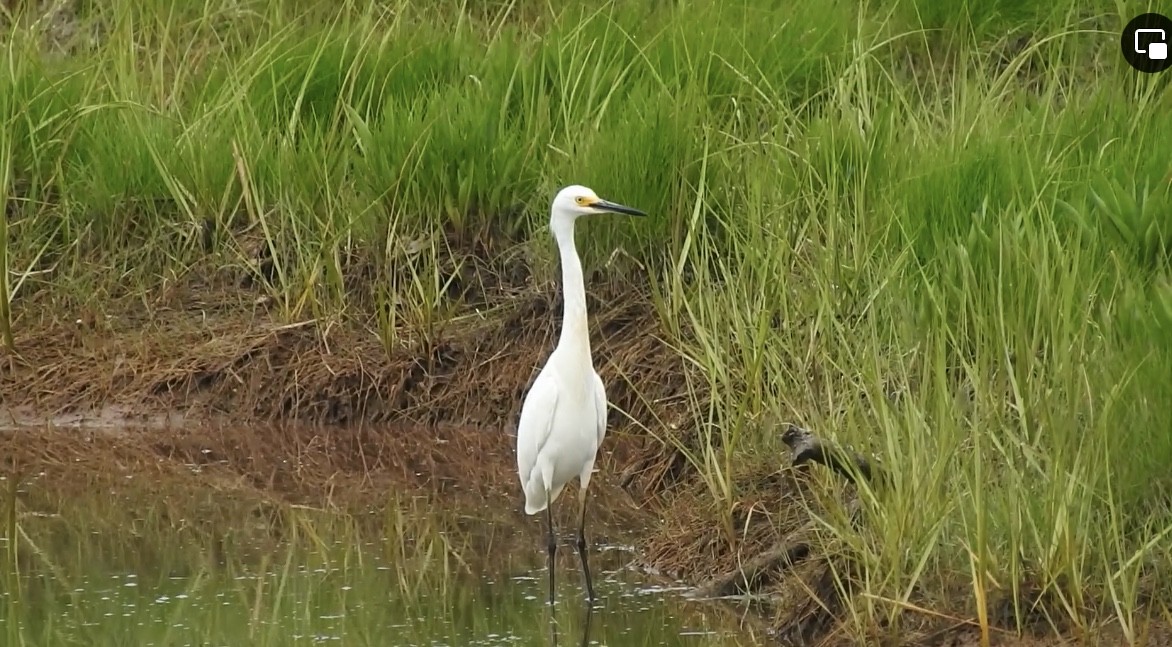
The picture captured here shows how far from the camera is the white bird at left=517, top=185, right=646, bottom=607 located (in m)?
6.24

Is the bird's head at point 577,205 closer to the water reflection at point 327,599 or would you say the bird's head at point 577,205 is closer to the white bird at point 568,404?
the white bird at point 568,404

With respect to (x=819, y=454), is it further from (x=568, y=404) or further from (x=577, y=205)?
(x=577, y=205)

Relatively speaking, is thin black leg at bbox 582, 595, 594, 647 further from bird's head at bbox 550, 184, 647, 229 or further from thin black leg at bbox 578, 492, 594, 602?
bird's head at bbox 550, 184, 647, 229

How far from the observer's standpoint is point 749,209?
6.59 meters

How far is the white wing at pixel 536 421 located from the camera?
626cm

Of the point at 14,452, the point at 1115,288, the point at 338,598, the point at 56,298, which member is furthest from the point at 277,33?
the point at 1115,288

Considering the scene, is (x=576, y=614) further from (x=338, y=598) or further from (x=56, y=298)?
(x=56, y=298)

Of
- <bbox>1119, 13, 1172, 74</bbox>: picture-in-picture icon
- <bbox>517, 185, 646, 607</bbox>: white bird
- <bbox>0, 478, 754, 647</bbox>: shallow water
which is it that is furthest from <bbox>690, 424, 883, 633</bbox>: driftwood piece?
<bbox>1119, 13, 1172, 74</bbox>: picture-in-picture icon

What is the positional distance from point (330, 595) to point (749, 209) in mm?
1920

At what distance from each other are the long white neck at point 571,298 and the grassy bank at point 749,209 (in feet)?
1.29

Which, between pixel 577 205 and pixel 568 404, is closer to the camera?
pixel 568 404

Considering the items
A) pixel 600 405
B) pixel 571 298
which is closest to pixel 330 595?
pixel 600 405

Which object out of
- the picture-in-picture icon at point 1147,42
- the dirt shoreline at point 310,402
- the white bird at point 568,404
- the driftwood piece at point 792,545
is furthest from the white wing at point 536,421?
the picture-in-picture icon at point 1147,42

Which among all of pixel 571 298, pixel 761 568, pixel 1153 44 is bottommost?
pixel 761 568
